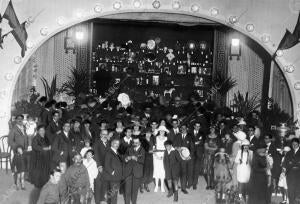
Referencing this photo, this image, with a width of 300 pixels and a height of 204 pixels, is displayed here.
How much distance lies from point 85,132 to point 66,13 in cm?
378

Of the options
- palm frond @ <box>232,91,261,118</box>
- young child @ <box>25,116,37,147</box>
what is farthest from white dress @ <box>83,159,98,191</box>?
palm frond @ <box>232,91,261,118</box>

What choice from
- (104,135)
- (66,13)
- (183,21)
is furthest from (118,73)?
(104,135)

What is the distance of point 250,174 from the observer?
1094 centimetres

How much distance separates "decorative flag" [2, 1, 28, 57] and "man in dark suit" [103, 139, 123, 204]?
196 inches

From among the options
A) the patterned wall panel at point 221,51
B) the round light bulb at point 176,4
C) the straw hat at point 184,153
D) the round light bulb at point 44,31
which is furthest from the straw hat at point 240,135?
the round light bulb at point 44,31

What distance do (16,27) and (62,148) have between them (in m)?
4.30

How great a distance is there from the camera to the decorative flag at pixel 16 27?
13618 millimetres

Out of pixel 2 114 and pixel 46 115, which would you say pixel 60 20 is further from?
pixel 2 114

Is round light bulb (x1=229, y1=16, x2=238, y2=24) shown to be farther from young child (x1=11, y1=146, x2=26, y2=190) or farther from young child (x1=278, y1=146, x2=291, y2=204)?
young child (x1=11, y1=146, x2=26, y2=190)

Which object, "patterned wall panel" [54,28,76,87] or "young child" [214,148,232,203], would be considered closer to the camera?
"young child" [214,148,232,203]

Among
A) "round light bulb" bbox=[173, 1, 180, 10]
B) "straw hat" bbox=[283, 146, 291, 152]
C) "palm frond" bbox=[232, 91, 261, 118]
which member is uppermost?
"round light bulb" bbox=[173, 1, 180, 10]

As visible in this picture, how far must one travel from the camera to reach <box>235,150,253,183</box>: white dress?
36.3 ft

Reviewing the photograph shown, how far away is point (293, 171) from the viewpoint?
11016 millimetres

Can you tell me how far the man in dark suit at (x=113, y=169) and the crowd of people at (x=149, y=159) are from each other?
2 centimetres
